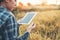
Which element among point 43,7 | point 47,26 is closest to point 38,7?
point 43,7

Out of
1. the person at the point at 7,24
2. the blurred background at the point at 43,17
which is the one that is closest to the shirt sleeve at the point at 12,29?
the person at the point at 7,24

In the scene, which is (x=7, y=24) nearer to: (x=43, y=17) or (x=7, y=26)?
(x=7, y=26)

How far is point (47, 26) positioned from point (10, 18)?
76cm

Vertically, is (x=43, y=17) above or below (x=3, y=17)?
below

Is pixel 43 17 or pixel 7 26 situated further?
pixel 43 17

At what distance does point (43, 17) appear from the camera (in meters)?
1.87

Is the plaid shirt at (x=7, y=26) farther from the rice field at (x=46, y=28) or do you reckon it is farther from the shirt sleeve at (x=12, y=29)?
the rice field at (x=46, y=28)

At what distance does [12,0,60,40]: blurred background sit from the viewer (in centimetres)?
182

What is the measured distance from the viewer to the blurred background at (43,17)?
182 centimetres

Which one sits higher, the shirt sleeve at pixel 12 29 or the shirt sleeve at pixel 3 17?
the shirt sleeve at pixel 3 17

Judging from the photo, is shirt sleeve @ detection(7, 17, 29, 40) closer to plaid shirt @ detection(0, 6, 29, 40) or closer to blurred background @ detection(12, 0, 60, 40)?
plaid shirt @ detection(0, 6, 29, 40)

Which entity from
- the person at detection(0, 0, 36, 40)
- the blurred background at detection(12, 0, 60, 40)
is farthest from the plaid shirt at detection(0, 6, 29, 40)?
the blurred background at detection(12, 0, 60, 40)

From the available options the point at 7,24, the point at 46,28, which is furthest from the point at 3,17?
the point at 46,28

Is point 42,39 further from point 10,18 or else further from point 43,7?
point 10,18
